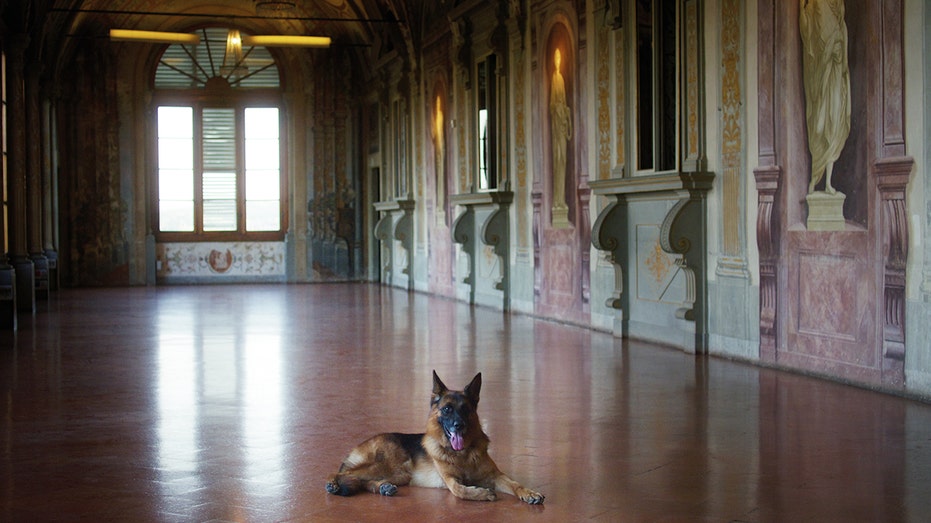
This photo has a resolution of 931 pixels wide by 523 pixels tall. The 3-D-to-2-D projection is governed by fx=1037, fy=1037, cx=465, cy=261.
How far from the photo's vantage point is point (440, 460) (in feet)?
15.1

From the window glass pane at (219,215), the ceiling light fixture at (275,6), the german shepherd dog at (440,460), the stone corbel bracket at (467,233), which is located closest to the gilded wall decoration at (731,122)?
the german shepherd dog at (440,460)

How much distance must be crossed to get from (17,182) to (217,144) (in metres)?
9.45

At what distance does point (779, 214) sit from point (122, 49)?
1898 centimetres

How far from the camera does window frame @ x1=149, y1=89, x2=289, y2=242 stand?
24.3m

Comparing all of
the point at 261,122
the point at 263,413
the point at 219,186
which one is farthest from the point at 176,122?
the point at 263,413

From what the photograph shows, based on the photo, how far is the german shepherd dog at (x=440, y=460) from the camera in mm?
4516

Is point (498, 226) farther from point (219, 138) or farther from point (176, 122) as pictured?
point (176, 122)

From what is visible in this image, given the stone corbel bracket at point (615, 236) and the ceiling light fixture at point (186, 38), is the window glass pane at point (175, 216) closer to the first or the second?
the ceiling light fixture at point (186, 38)

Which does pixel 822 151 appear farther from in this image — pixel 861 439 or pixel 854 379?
pixel 861 439

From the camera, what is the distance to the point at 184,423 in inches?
261

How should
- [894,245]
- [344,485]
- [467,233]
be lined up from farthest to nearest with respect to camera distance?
[467,233] → [894,245] → [344,485]

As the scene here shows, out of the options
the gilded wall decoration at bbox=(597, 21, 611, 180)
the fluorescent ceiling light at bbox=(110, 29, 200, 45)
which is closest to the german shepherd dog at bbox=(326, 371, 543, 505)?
the gilded wall decoration at bbox=(597, 21, 611, 180)

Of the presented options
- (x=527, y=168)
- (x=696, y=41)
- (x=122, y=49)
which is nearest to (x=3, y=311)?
(x=527, y=168)

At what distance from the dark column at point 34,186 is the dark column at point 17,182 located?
84cm
